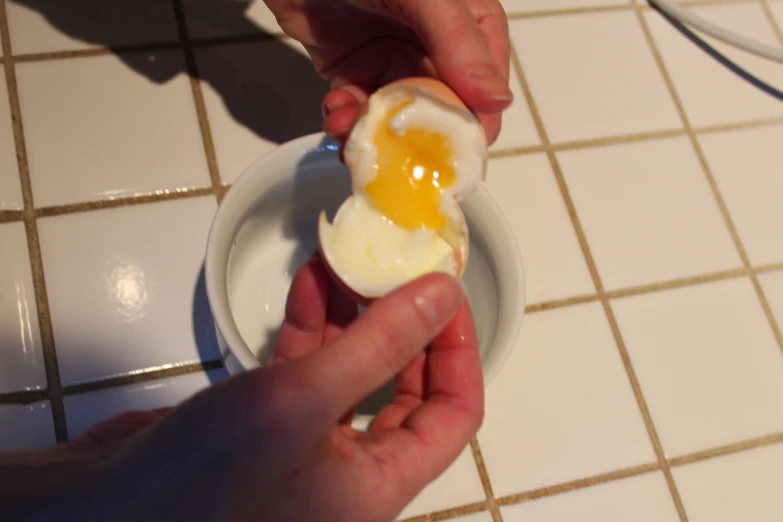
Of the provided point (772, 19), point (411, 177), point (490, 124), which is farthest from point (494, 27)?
point (772, 19)

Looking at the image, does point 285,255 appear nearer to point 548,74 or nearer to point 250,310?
point 250,310

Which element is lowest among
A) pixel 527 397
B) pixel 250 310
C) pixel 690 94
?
pixel 527 397

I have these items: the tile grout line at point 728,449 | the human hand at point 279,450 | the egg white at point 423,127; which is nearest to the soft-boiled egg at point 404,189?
the egg white at point 423,127

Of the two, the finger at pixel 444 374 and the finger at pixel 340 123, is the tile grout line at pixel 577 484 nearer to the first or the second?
the finger at pixel 444 374

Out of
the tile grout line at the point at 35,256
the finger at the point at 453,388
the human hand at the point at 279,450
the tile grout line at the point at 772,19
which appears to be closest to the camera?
the human hand at the point at 279,450

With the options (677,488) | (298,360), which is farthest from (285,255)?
(677,488)

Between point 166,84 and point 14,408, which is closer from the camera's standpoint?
point 14,408

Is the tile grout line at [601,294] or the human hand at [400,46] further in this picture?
the tile grout line at [601,294]
